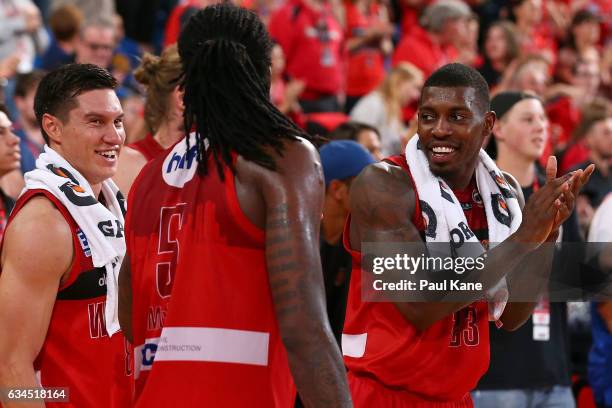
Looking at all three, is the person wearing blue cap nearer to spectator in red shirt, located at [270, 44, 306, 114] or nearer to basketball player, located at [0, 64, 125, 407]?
basketball player, located at [0, 64, 125, 407]

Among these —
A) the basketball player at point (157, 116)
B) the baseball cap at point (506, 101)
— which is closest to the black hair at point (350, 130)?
the baseball cap at point (506, 101)

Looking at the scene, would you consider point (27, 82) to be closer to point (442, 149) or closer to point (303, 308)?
point (442, 149)

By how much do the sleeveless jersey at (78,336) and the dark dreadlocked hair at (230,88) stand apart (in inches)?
33.6

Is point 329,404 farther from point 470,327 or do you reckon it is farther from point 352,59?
point 352,59

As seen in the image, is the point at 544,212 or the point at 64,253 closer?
the point at 64,253

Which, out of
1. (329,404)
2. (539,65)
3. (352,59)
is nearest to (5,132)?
(329,404)

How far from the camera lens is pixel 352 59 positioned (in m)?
11.4

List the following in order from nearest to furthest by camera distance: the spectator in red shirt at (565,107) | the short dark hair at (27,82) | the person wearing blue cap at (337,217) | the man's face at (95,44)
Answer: the person wearing blue cap at (337,217) → the short dark hair at (27,82) → the man's face at (95,44) → the spectator in red shirt at (565,107)

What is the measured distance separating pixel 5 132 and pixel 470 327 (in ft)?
7.77

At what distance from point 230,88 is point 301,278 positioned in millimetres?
588

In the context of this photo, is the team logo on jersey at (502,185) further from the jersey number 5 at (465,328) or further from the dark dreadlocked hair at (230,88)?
the dark dreadlocked hair at (230,88)

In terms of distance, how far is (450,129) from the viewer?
4.04 m

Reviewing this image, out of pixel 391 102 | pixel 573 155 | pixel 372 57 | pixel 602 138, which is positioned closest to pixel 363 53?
pixel 372 57

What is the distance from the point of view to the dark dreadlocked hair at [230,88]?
2.80 metres
